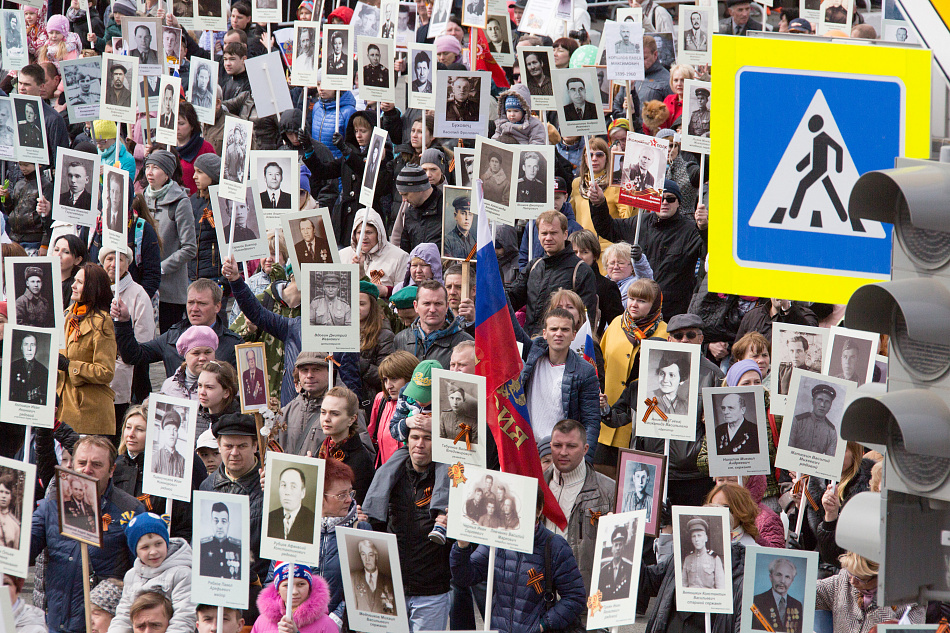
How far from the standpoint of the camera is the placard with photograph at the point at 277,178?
9.55 m

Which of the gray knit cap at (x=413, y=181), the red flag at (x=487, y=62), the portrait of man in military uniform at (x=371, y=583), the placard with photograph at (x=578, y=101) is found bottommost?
the portrait of man in military uniform at (x=371, y=583)

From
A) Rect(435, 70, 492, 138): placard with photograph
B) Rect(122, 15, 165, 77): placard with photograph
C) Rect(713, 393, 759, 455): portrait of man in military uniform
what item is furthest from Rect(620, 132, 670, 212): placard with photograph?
Rect(122, 15, 165, 77): placard with photograph

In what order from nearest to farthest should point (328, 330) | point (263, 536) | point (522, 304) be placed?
point (263, 536)
point (328, 330)
point (522, 304)

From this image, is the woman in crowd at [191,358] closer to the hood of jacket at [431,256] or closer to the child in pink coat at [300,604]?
the hood of jacket at [431,256]

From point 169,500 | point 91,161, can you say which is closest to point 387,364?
point 169,500

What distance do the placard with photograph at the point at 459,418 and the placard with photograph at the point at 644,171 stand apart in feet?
12.9

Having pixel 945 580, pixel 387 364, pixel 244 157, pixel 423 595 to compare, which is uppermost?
pixel 244 157

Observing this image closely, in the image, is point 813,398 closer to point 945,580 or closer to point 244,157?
point 945,580

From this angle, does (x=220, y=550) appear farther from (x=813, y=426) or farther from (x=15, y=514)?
(x=813, y=426)

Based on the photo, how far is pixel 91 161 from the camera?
9.74m

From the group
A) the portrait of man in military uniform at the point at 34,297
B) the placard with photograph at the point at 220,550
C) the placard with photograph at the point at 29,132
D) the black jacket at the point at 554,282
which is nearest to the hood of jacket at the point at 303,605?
the placard with photograph at the point at 220,550

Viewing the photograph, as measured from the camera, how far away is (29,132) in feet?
35.5

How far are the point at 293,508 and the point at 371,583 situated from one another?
515 millimetres

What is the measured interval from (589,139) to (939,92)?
746 centimetres
